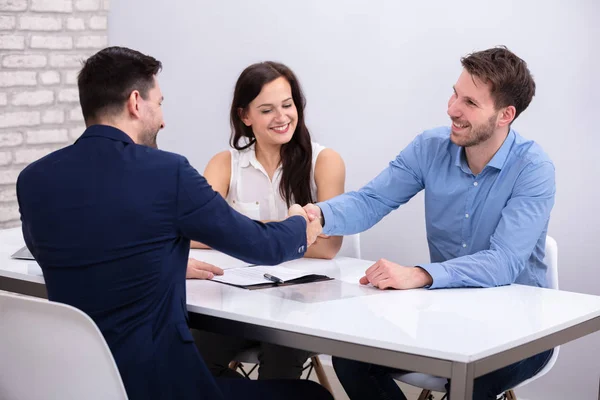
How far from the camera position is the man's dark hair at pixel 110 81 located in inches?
79.6

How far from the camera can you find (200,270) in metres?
2.45

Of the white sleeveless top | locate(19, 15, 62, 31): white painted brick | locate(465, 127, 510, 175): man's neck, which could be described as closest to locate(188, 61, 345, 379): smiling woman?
the white sleeveless top

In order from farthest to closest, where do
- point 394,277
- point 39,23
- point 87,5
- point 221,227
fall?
point 87,5, point 39,23, point 394,277, point 221,227

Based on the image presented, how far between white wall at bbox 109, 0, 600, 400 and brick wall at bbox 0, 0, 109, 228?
0.33m

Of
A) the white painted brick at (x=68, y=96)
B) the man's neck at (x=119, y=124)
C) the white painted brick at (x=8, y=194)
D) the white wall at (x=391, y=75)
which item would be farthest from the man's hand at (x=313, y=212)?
the white painted brick at (x=68, y=96)

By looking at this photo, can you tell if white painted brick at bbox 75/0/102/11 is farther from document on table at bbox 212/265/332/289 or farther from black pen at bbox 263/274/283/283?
black pen at bbox 263/274/283/283

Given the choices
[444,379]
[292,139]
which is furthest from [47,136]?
[444,379]

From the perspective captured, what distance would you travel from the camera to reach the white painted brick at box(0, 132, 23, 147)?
13.1 feet

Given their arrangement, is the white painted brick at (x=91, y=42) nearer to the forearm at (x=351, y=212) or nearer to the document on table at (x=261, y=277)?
the forearm at (x=351, y=212)

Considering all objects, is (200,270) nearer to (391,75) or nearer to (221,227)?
(221,227)

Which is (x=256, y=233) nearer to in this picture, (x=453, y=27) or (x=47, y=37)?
(x=453, y=27)

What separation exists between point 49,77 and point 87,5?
46cm

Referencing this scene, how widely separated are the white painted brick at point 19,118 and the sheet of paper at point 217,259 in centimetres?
164

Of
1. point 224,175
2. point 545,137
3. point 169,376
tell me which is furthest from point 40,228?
point 545,137
